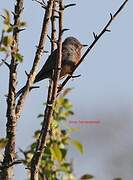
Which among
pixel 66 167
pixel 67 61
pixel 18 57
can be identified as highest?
pixel 67 61

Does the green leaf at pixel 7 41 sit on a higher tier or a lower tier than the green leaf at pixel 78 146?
higher

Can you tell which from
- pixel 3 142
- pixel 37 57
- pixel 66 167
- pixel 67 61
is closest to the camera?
pixel 3 142

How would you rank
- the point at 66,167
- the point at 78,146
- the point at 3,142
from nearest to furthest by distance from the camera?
the point at 3,142 → the point at 78,146 → the point at 66,167

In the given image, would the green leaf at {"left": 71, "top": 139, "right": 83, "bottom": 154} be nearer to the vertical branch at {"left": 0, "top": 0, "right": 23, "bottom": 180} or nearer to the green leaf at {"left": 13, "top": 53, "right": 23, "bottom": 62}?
the vertical branch at {"left": 0, "top": 0, "right": 23, "bottom": 180}

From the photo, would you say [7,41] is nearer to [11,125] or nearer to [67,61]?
[11,125]

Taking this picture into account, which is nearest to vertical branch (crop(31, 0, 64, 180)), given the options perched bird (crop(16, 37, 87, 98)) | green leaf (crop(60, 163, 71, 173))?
green leaf (crop(60, 163, 71, 173))

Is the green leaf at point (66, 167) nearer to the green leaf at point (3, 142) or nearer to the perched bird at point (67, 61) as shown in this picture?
the green leaf at point (3, 142)

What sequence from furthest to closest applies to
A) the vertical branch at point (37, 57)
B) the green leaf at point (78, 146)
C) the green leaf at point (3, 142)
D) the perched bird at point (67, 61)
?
the perched bird at point (67, 61)
the green leaf at point (78, 146)
the vertical branch at point (37, 57)
the green leaf at point (3, 142)

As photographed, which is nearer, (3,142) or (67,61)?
(3,142)

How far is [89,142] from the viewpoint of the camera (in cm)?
917

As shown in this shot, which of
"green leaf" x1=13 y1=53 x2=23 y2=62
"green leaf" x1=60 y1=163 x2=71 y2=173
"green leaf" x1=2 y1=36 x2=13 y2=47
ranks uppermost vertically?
"green leaf" x1=2 y1=36 x2=13 y2=47

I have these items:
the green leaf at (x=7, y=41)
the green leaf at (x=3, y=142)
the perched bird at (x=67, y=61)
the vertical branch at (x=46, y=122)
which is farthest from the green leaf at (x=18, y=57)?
the perched bird at (x=67, y=61)

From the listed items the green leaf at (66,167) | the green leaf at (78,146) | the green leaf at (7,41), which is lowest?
the green leaf at (66,167)

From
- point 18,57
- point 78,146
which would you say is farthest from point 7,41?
point 78,146
